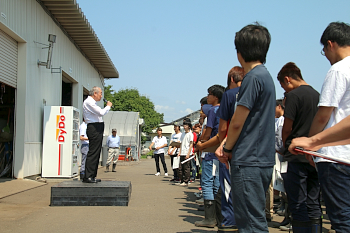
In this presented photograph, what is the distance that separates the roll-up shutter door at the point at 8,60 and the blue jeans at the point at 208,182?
688cm

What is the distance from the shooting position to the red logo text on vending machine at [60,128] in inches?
502

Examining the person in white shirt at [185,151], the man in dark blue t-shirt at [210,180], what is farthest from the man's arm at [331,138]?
the person in white shirt at [185,151]

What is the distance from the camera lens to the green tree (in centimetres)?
7425

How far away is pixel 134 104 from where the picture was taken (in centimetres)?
7425

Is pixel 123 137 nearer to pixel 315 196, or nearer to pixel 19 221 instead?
pixel 19 221

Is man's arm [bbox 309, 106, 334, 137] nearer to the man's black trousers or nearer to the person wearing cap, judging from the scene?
the man's black trousers

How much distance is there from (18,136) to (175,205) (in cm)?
578

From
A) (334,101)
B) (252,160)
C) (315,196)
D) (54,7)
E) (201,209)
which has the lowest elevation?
(201,209)

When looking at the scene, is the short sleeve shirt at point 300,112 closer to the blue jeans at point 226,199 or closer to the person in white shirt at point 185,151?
the blue jeans at point 226,199

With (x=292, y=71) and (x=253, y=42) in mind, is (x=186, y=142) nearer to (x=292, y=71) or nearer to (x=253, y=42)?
(x=292, y=71)

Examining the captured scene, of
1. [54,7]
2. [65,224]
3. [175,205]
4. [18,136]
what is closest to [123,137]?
[54,7]

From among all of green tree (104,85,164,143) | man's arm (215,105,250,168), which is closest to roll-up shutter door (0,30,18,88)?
man's arm (215,105,250,168)

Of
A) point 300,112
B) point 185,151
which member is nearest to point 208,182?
point 300,112

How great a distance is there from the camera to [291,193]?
3768 millimetres
